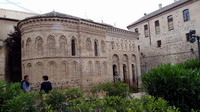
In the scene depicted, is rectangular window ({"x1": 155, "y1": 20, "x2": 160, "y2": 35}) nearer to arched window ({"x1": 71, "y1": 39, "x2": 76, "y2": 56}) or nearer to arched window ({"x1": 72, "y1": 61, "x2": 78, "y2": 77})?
arched window ({"x1": 71, "y1": 39, "x2": 76, "y2": 56})

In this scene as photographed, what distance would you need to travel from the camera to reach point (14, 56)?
1695cm

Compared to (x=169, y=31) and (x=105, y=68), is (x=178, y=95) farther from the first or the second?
(x=169, y=31)

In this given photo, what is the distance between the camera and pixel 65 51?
540 inches

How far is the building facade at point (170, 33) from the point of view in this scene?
20.8 m

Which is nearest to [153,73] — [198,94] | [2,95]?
[198,94]

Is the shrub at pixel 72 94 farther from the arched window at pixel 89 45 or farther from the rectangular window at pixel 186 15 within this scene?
the rectangular window at pixel 186 15

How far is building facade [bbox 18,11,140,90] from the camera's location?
42.5ft

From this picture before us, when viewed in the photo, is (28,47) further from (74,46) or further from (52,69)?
(74,46)

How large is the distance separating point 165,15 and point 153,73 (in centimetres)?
2166

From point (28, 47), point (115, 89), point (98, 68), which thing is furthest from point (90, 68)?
point (115, 89)

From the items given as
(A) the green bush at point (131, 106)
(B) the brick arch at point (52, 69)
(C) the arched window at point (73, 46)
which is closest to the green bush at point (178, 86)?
(A) the green bush at point (131, 106)

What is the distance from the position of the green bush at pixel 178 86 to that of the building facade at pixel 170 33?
1901 centimetres

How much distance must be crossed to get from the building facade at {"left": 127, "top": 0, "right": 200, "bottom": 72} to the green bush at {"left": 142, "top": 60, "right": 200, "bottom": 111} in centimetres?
1901

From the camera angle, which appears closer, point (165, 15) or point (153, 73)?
point (153, 73)
